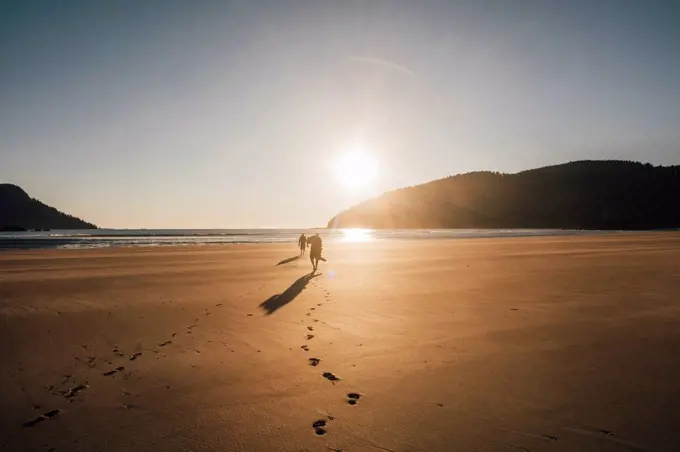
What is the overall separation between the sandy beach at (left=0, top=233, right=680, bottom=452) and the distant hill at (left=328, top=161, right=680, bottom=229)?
556 feet

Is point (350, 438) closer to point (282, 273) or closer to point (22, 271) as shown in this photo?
point (282, 273)

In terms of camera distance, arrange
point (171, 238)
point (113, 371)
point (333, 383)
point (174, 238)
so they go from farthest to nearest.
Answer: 1. point (171, 238)
2. point (174, 238)
3. point (113, 371)
4. point (333, 383)

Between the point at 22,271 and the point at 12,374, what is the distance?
18584 millimetres

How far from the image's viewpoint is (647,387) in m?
5.28

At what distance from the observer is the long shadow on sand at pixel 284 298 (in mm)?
11227

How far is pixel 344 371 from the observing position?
610cm

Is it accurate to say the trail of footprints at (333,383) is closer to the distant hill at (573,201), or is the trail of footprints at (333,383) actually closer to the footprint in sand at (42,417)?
the footprint in sand at (42,417)

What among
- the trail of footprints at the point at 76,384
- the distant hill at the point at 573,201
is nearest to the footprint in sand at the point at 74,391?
the trail of footprints at the point at 76,384

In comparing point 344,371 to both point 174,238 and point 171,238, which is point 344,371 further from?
point 171,238

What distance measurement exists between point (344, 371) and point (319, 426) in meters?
1.75

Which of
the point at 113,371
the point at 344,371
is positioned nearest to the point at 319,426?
the point at 344,371

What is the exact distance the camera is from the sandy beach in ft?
13.8

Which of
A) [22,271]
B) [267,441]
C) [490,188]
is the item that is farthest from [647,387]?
[490,188]

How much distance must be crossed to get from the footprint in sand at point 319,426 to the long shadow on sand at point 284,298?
6218 mm
